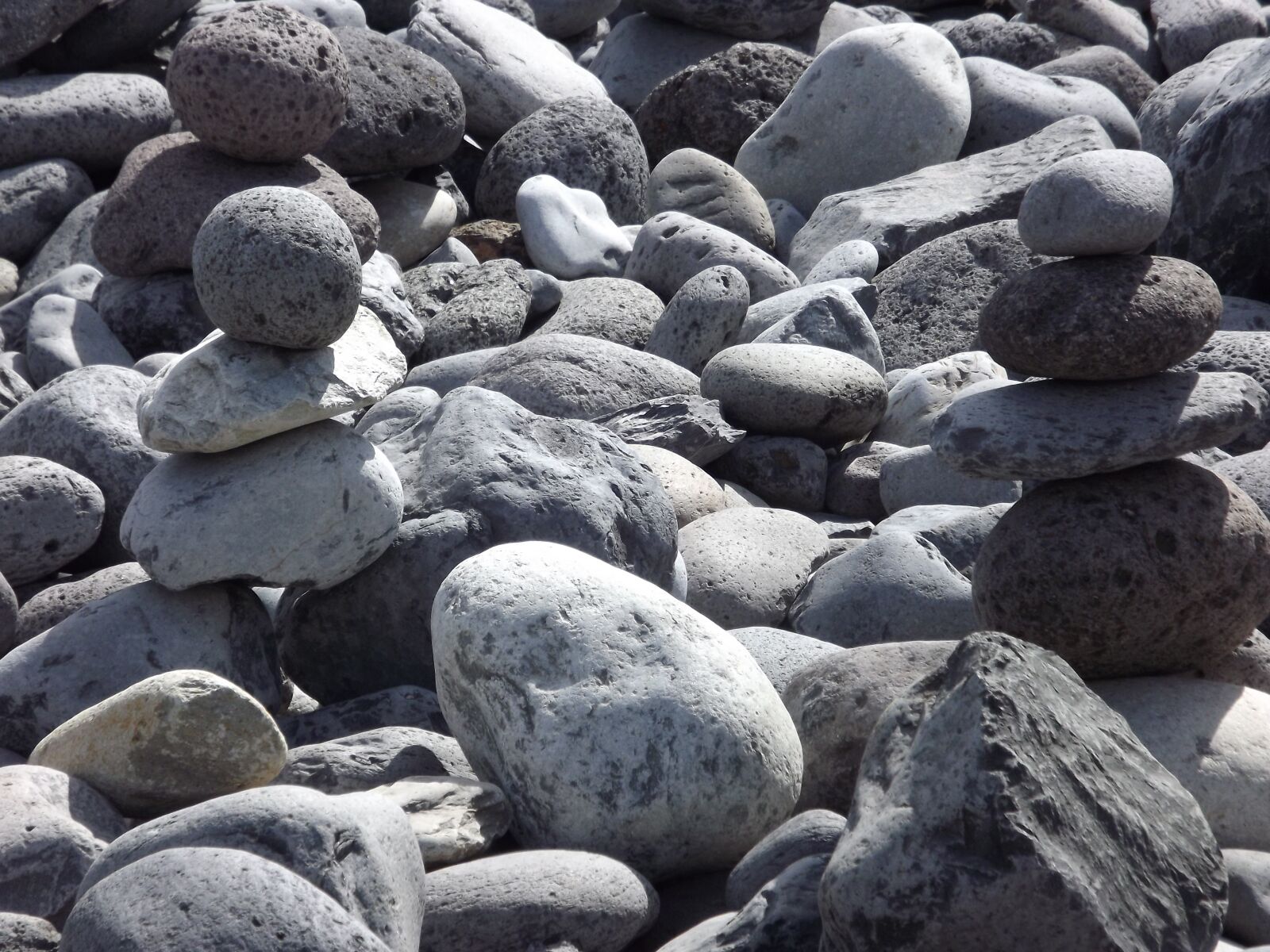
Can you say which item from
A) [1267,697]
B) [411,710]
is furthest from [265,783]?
[1267,697]

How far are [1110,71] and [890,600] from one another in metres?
7.81

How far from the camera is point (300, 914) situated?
7.86 ft

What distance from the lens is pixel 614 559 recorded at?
4.57m

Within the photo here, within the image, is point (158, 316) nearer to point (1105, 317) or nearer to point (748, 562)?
point (748, 562)

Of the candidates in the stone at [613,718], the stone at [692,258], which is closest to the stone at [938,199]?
the stone at [692,258]

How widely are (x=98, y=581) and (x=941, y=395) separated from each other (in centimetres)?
383

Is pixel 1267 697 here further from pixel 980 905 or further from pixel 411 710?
pixel 411 710

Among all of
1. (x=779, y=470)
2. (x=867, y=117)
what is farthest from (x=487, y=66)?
(x=779, y=470)

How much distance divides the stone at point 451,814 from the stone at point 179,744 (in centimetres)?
33

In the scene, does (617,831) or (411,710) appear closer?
(617,831)

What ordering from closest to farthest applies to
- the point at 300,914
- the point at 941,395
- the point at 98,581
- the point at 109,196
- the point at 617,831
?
the point at 300,914, the point at 617,831, the point at 98,581, the point at 941,395, the point at 109,196

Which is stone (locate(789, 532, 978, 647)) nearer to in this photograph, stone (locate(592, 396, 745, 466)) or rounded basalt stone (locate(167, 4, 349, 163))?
stone (locate(592, 396, 745, 466))

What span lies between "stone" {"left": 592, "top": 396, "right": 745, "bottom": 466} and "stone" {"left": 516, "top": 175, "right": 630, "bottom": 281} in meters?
2.58

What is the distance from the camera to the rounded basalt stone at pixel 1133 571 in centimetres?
389
